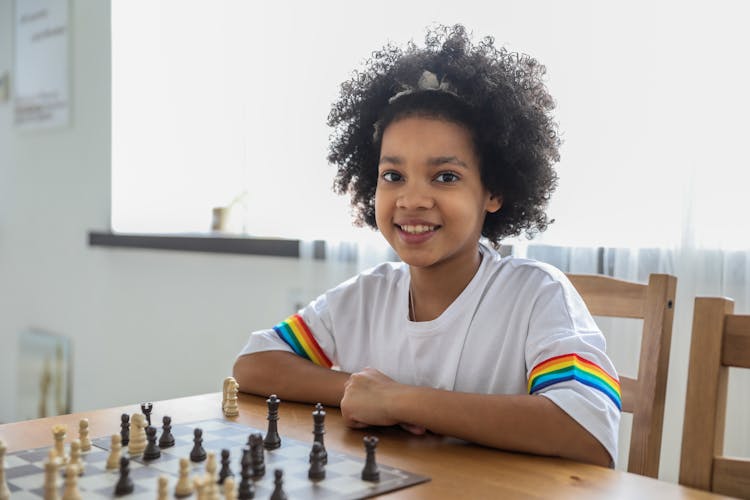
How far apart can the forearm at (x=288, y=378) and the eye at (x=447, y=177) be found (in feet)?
1.28

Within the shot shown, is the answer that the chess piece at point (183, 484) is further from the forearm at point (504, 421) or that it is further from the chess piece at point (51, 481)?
the forearm at point (504, 421)

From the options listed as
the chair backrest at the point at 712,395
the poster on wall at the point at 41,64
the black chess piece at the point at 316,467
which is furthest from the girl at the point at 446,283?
the poster on wall at the point at 41,64

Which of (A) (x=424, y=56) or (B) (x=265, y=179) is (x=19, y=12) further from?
(A) (x=424, y=56)

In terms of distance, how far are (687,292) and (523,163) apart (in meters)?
0.57

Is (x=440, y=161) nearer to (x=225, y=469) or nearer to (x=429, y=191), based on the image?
(x=429, y=191)

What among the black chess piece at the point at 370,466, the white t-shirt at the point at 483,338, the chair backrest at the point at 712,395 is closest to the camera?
the black chess piece at the point at 370,466

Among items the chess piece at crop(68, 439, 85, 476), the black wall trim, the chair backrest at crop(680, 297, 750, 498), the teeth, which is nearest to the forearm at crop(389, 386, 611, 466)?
the chair backrest at crop(680, 297, 750, 498)

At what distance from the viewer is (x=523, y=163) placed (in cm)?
150

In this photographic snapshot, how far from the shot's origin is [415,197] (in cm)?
138

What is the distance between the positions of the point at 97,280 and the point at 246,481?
10.6 feet

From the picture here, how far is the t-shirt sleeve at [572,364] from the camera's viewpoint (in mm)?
1110

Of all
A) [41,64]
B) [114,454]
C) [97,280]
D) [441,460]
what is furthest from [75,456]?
[41,64]

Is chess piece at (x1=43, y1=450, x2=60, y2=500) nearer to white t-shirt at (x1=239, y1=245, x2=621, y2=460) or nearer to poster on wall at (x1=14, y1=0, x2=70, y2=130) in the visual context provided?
white t-shirt at (x1=239, y1=245, x2=621, y2=460)

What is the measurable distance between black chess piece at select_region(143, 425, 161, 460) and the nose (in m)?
0.60
